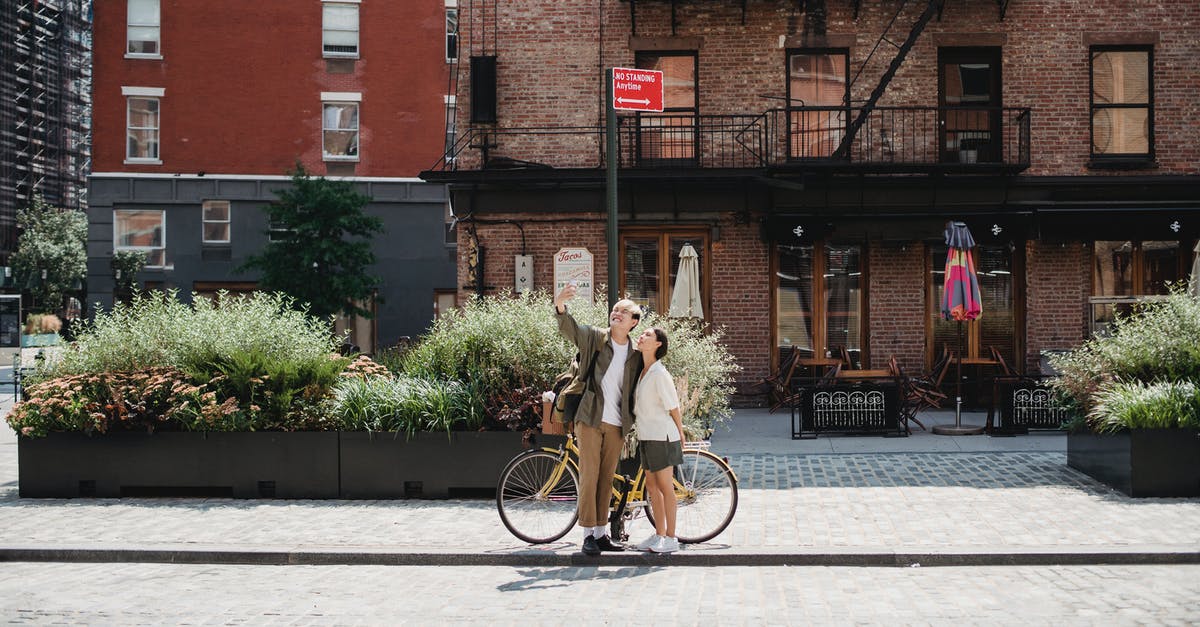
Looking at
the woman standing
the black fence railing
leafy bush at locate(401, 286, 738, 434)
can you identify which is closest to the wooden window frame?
the black fence railing

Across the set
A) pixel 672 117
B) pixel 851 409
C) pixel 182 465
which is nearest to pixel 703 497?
pixel 182 465

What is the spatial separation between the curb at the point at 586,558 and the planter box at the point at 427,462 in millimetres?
2050

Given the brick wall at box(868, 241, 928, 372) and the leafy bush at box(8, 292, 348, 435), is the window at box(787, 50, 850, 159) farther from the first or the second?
the leafy bush at box(8, 292, 348, 435)

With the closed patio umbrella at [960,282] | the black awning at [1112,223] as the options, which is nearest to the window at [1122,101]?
the black awning at [1112,223]

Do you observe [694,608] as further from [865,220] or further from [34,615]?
[865,220]

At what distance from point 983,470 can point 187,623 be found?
8.42 m

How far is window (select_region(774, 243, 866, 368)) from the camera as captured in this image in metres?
18.5

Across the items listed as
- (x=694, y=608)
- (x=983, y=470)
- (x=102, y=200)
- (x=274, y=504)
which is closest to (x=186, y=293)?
(x=102, y=200)

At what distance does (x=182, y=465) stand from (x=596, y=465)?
473cm

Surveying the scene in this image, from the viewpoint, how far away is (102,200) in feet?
110

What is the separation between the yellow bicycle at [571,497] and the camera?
25.3 feet

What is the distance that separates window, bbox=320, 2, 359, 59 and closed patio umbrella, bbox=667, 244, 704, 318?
783 inches

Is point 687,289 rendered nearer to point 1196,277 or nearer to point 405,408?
point 1196,277

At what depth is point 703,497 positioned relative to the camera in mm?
7879
